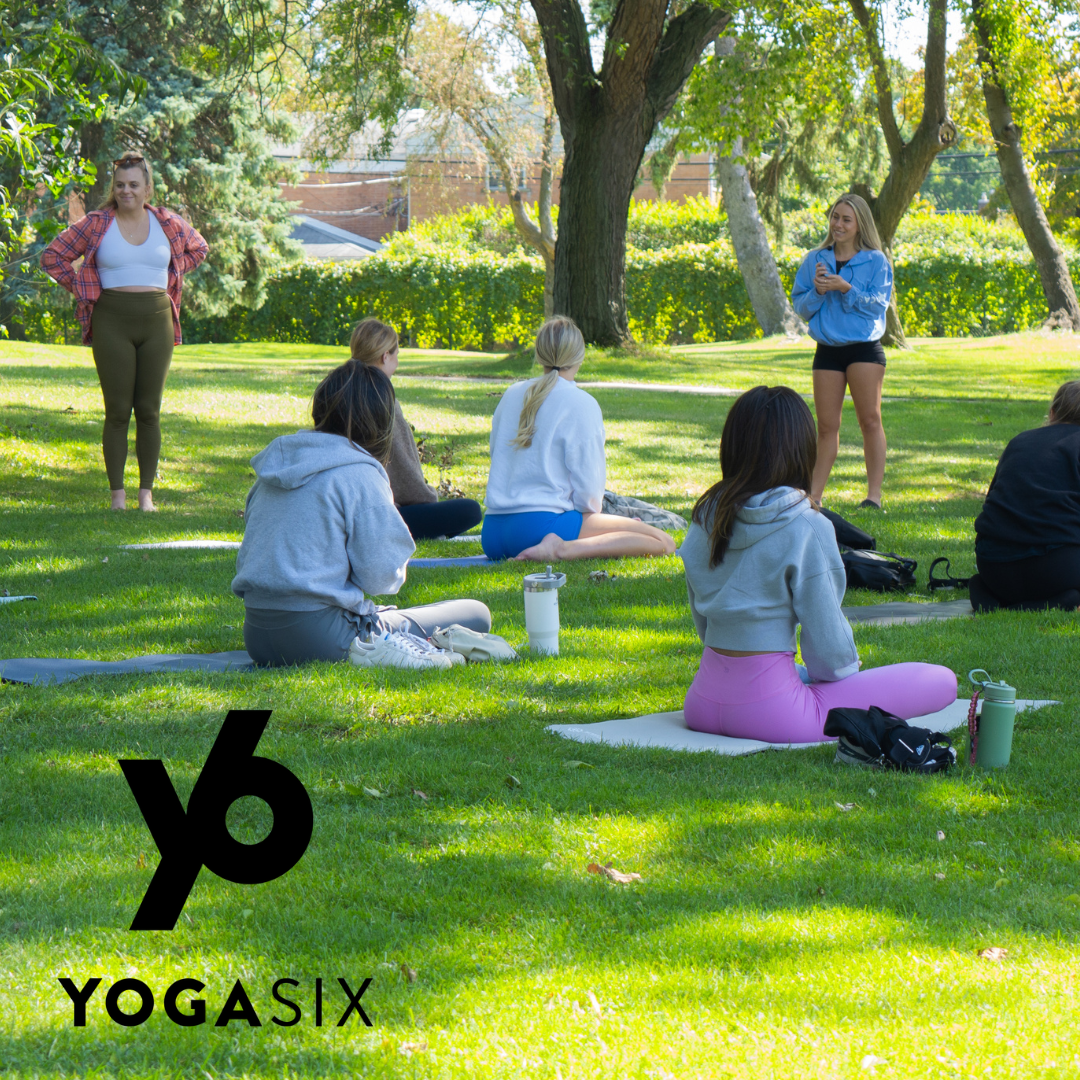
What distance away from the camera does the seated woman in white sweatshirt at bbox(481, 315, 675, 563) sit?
698 centimetres

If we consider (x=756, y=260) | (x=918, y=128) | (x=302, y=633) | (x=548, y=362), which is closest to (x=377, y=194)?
(x=756, y=260)

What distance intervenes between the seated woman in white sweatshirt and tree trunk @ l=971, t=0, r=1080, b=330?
17.5 m

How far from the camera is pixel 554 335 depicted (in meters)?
7.07

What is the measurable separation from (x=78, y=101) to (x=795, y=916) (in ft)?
20.4

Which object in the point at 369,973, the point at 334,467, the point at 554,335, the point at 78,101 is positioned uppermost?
the point at 78,101

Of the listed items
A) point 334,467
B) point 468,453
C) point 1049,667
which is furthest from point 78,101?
point 1049,667

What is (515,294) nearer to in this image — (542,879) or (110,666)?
(110,666)

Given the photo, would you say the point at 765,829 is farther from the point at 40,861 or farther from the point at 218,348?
the point at 218,348

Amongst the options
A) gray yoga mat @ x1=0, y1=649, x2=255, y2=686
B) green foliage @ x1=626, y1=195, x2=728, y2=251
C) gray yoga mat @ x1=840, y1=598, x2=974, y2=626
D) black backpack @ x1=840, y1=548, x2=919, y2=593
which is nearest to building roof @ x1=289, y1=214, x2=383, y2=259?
green foliage @ x1=626, y1=195, x2=728, y2=251

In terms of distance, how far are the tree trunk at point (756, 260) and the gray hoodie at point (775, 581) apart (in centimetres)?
2632

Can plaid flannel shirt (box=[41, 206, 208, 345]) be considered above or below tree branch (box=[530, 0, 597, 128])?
below

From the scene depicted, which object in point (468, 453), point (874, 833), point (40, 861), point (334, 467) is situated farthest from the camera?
point (468, 453)

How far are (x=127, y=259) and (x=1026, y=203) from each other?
21.6 metres

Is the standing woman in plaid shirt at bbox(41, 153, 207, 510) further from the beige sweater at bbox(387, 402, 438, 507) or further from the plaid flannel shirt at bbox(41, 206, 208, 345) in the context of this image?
the beige sweater at bbox(387, 402, 438, 507)
